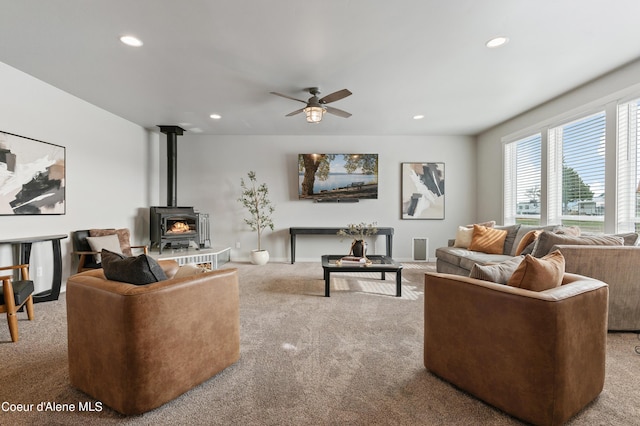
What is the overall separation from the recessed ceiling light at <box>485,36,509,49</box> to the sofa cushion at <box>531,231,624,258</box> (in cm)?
181

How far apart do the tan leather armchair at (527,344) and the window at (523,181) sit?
3.35 m

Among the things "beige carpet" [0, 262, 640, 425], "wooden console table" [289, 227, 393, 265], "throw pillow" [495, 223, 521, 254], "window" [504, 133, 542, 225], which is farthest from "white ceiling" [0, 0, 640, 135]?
"beige carpet" [0, 262, 640, 425]

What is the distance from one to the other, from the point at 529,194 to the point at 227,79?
15.5 ft

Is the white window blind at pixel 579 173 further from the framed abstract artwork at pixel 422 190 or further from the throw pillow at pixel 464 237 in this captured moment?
the framed abstract artwork at pixel 422 190

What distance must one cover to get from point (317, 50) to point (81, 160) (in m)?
3.58

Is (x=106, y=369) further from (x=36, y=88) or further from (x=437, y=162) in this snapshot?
(x=437, y=162)

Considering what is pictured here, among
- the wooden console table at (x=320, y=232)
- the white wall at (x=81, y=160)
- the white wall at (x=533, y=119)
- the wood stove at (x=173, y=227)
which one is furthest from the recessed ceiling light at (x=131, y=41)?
the white wall at (x=533, y=119)

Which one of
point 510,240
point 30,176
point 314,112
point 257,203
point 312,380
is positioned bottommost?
point 312,380

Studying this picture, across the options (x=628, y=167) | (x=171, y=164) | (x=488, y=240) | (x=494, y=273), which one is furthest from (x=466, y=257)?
(x=171, y=164)

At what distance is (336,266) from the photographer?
135 inches

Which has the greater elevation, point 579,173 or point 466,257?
point 579,173

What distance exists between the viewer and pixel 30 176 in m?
3.29

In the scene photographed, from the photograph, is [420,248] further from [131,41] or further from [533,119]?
[131,41]

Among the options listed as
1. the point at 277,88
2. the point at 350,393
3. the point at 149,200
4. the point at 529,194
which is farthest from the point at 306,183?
the point at 350,393
